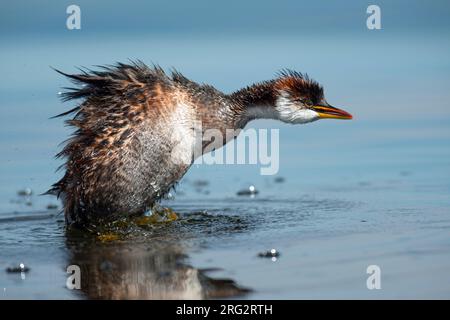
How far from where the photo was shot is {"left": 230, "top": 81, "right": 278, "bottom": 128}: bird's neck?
430 inches

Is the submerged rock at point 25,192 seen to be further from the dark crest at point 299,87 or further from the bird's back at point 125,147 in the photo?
the dark crest at point 299,87

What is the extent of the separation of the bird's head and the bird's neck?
0.18 ft

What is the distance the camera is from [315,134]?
1474 cm

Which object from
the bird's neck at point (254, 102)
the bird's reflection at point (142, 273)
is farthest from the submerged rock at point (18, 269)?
the bird's neck at point (254, 102)

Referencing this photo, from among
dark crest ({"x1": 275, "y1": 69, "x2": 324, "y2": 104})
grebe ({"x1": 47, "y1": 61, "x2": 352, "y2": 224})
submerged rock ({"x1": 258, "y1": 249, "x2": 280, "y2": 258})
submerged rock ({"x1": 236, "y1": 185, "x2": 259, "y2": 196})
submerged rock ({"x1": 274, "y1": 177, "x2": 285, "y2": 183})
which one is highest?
dark crest ({"x1": 275, "y1": 69, "x2": 324, "y2": 104})

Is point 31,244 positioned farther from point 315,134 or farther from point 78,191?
point 315,134

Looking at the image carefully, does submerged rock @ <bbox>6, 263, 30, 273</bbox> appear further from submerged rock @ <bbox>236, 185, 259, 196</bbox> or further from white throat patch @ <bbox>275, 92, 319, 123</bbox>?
submerged rock @ <bbox>236, 185, 259, 196</bbox>

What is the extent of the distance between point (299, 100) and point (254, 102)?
50 centimetres

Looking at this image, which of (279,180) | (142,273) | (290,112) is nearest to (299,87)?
(290,112)

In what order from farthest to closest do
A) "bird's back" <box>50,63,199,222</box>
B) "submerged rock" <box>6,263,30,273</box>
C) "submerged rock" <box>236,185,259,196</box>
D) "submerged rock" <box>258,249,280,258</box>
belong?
"submerged rock" <box>236,185,259,196</box> < "bird's back" <box>50,63,199,222</box> < "submerged rock" <box>258,249,280,258</box> < "submerged rock" <box>6,263,30,273</box>

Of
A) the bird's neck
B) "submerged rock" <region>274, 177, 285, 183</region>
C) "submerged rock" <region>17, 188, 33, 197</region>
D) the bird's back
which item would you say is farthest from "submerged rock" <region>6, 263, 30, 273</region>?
"submerged rock" <region>274, 177, 285, 183</region>

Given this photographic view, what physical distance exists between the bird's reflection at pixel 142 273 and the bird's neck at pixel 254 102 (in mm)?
1875

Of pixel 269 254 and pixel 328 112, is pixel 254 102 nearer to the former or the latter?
pixel 328 112
